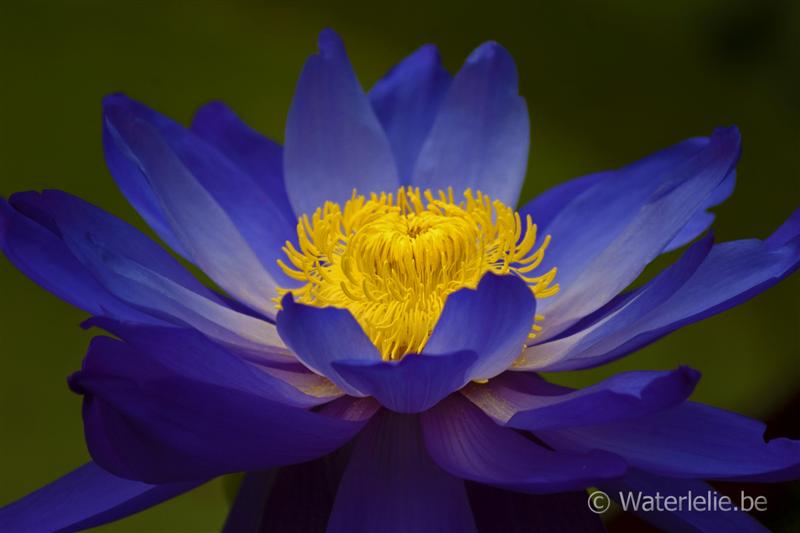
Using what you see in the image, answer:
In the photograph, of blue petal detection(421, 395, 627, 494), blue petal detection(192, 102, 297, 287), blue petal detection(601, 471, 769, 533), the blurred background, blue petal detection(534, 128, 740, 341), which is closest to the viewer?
blue petal detection(421, 395, 627, 494)

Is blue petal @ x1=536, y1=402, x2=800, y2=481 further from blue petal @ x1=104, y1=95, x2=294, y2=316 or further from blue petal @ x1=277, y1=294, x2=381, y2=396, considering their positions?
blue petal @ x1=104, y1=95, x2=294, y2=316

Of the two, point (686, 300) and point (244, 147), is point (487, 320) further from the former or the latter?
point (244, 147)

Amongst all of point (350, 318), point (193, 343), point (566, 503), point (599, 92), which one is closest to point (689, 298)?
point (566, 503)

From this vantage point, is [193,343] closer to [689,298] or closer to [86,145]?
[689,298]

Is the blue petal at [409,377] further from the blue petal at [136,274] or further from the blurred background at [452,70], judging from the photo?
the blurred background at [452,70]

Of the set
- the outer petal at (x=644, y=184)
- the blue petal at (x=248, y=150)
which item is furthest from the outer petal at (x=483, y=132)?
the blue petal at (x=248, y=150)

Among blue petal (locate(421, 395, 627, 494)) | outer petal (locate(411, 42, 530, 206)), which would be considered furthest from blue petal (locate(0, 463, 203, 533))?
outer petal (locate(411, 42, 530, 206))

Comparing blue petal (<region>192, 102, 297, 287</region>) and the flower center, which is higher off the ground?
blue petal (<region>192, 102, 297, 287</region>)
